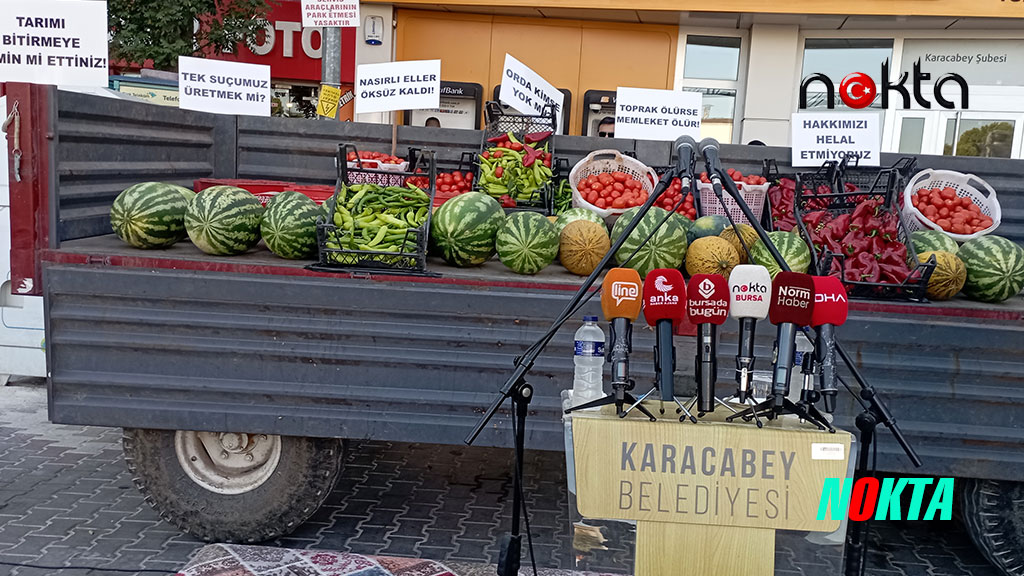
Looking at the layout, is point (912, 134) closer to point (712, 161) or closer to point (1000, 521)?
point (1000, 521)

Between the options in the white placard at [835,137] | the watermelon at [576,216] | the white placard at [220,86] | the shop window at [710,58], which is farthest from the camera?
the shop window at [710,58]

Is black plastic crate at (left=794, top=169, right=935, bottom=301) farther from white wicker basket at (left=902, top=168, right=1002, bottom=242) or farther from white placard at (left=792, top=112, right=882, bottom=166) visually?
white wicker basket at (left=902, top=168, right=1002, bottom=242)

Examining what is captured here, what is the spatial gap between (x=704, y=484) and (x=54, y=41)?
12.6 feet

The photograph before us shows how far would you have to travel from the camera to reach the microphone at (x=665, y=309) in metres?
2.10

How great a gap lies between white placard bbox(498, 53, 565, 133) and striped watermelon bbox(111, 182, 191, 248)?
2.54 meters

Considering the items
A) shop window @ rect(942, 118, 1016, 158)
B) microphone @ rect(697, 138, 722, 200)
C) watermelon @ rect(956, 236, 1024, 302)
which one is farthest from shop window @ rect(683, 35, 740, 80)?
microphone @ rect(697, 138, 722, 200)

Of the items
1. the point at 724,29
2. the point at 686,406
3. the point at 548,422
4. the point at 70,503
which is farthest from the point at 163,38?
the point at 686,406

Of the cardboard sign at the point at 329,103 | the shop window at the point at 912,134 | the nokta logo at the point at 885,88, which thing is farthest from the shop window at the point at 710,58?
the cardboard sign at the point at 329,103

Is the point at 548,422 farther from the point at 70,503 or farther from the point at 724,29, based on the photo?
the point at 724,29

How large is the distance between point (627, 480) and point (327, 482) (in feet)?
6.52

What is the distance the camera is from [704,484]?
2.19 m

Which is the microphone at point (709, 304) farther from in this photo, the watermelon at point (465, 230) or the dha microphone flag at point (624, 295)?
the watermelon at point (465, 230)

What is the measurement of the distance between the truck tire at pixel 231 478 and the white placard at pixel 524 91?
2.98m

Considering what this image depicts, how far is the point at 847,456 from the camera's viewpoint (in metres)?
2.14
